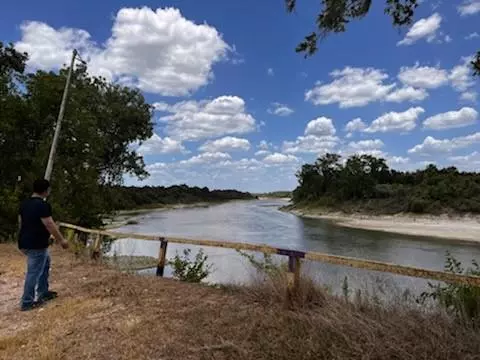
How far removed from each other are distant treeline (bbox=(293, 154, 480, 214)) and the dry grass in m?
50.0

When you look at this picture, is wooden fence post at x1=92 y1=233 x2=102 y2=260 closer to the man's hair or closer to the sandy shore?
the man's hair

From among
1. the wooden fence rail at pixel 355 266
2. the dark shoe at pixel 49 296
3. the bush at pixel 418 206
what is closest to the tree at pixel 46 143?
the dark shoe at pixel 49 296

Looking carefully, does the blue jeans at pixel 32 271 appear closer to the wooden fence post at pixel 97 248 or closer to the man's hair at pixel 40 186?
the man's hair at pixel 40 186

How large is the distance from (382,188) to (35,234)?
A: 221 ft

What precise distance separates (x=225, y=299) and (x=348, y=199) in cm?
6928

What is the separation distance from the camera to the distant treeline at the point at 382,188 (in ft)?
176

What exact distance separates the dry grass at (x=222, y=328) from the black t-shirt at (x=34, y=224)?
2.98 ft

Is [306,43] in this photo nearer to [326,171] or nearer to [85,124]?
[85,124]

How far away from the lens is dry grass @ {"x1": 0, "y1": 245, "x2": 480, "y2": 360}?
3828mm

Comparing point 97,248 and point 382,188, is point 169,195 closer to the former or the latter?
point 382,188

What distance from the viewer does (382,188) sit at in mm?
69188

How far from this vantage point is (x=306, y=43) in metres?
5.89

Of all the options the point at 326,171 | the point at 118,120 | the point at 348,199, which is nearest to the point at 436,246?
the point at 118,120

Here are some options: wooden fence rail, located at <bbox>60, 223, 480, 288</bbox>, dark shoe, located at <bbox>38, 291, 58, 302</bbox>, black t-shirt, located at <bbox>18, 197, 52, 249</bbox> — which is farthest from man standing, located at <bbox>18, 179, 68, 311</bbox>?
wooden fence rail, located at <bbox>60, 223, 480, 288</bbox>
